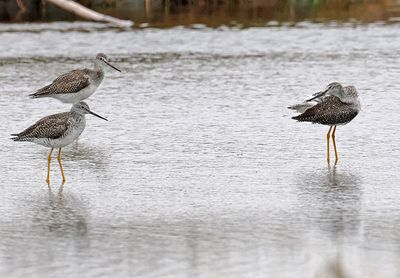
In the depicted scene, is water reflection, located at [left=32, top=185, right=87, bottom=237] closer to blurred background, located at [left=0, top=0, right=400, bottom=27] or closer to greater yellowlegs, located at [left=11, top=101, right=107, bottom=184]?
greater yellowlegs, located at [left=11, top=101, right=107, bottom=184]

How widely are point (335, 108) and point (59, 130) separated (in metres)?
3.52

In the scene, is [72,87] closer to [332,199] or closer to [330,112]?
[330,112]

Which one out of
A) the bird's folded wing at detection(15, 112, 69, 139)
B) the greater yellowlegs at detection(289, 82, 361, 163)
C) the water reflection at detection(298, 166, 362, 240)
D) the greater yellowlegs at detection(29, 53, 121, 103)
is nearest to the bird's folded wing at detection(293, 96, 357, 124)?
the greater yellowlegs at detection(289, 82, 361, 163)

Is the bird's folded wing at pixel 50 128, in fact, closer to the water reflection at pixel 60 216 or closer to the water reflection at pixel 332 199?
the water reflection at pixel 60 216

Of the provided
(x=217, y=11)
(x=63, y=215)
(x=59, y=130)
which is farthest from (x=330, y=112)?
(x=217, y=11)

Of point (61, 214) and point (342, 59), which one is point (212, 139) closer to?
point (61, 214)

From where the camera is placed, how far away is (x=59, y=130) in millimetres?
12516

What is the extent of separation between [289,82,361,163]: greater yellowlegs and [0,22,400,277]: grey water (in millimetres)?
427

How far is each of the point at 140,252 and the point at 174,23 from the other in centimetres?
1902

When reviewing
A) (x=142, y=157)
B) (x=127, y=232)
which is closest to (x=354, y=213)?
(x=127, y=232)

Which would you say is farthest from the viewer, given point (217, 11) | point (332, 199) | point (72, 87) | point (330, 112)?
point (217, 11)

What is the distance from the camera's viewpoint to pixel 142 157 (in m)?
13.6

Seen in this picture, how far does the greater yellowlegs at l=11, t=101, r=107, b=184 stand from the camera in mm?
12531

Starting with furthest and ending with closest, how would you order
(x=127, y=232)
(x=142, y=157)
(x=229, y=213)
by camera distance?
(x=142, y=157) → (x=229, y=213) → (x=127, y=232)
